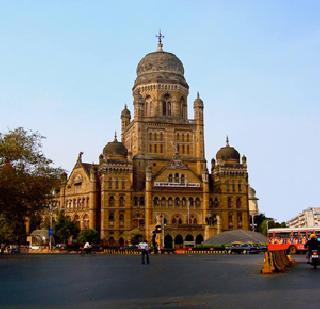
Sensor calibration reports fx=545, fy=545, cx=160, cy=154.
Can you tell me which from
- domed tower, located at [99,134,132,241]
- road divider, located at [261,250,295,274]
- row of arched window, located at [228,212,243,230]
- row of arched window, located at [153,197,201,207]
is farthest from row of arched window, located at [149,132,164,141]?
road divider, located at [261,250,295,274]

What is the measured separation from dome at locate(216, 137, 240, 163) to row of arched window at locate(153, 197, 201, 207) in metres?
10.6

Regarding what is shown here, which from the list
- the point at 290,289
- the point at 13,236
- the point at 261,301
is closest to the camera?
the point at 261,301

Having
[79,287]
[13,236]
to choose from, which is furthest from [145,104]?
[79,287]

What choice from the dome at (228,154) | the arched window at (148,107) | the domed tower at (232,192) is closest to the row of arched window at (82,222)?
the arched window at (148,107)

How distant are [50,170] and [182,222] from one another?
45.3m

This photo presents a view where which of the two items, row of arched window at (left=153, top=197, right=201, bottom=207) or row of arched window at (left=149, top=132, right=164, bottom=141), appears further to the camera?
row of arched window at (left=149, top=132, right=164, bottom=141)

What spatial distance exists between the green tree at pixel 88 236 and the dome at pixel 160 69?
102 ft

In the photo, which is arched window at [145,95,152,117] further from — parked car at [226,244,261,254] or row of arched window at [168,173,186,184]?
parked car at [226,244,261,254]

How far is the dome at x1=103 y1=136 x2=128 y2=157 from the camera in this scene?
94.3m

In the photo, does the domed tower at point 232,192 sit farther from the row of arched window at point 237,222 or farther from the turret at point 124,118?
the turret at point 124,118

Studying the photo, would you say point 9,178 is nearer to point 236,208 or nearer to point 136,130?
point 136,130

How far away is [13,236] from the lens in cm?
7844

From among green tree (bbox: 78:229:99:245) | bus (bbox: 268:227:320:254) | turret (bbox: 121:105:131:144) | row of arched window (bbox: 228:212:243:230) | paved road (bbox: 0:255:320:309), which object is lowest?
paved road (bbox: 0:255:320:309)

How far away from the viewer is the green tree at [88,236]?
84794 mm
